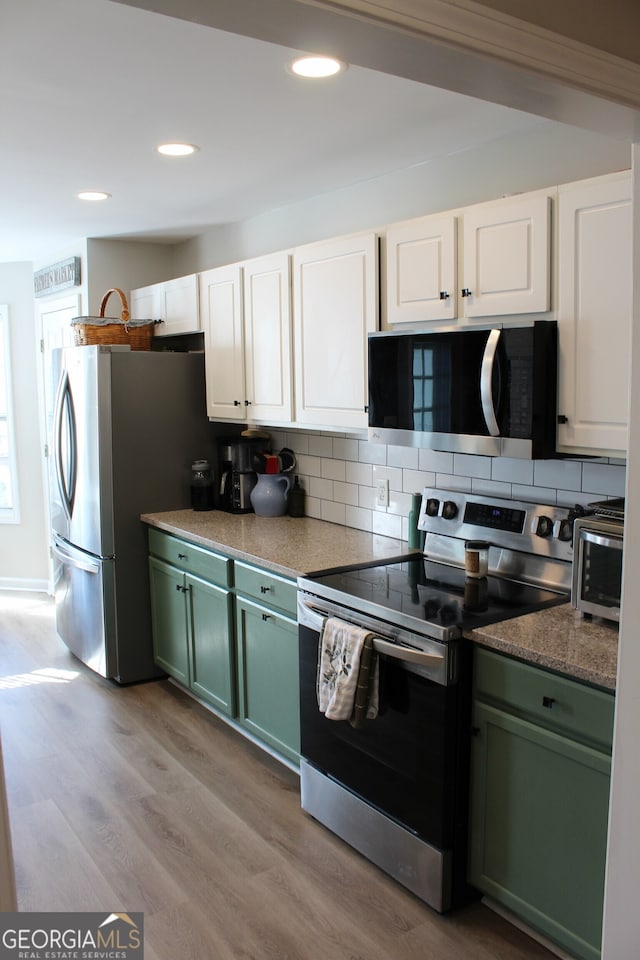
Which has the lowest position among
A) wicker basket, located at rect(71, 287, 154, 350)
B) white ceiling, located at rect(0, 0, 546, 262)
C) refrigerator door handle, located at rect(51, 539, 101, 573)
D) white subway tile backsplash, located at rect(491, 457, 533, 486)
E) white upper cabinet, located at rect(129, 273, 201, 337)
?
refrigerator door handle, located at rect(51, 539, 101, 573)

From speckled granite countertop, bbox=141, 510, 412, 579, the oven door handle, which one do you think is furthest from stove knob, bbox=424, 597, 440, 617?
speckled granite countertop, bbox=141, 510, 412, 579

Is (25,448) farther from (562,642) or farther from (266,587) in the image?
(562,642)

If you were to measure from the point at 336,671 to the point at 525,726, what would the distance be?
0.65m

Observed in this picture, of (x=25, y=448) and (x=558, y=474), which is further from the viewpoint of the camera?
(x=25, y=448)

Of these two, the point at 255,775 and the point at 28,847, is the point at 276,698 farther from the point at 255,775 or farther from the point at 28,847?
the point at 28,847

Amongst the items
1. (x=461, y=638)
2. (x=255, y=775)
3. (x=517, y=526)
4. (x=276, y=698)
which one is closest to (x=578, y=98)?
(x=461, y=638)

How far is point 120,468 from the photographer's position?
3996 millimetres

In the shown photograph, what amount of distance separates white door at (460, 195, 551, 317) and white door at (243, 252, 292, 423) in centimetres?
108

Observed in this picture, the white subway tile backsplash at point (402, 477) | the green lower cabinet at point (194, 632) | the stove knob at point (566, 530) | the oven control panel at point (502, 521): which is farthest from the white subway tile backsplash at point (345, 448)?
the stove knob at point (566, 530)

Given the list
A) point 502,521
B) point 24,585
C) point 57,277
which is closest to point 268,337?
point 502,521

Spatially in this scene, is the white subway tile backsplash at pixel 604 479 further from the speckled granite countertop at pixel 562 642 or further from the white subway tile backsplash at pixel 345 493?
the white subway tile backsplash at pixel 345 493

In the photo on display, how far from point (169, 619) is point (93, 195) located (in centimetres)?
204

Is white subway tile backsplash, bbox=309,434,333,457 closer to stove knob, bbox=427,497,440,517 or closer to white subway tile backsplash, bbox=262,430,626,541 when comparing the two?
white subway tile backsplash, bbox=262,430,626,541

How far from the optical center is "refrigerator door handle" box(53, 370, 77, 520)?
4.23 metres
